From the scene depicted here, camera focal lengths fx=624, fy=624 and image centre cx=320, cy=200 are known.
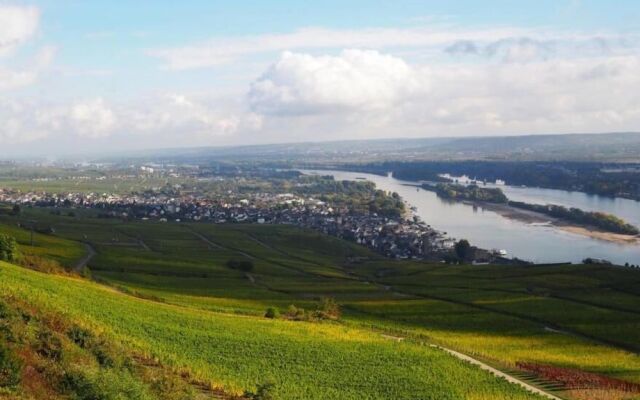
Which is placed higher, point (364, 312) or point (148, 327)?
point (148, 327)

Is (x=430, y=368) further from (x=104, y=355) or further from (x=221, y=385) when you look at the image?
(x=104, y=355)

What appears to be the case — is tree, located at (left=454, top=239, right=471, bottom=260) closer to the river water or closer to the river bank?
the river water

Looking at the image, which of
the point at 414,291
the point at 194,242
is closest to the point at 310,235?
the point at 194,242

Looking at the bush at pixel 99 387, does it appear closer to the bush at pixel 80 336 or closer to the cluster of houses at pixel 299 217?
the bush at pixel 80 336

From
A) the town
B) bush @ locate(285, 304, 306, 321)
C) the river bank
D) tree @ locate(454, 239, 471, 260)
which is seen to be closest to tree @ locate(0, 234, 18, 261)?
bush @ locate(285, 304, 306, 321)

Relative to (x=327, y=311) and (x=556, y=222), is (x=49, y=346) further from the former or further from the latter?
(x=556, y=222)

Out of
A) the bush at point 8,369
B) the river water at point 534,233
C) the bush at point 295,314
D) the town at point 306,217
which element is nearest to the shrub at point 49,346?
the bush at point 8,369

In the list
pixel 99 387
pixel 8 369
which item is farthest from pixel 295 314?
pixel 8 369
